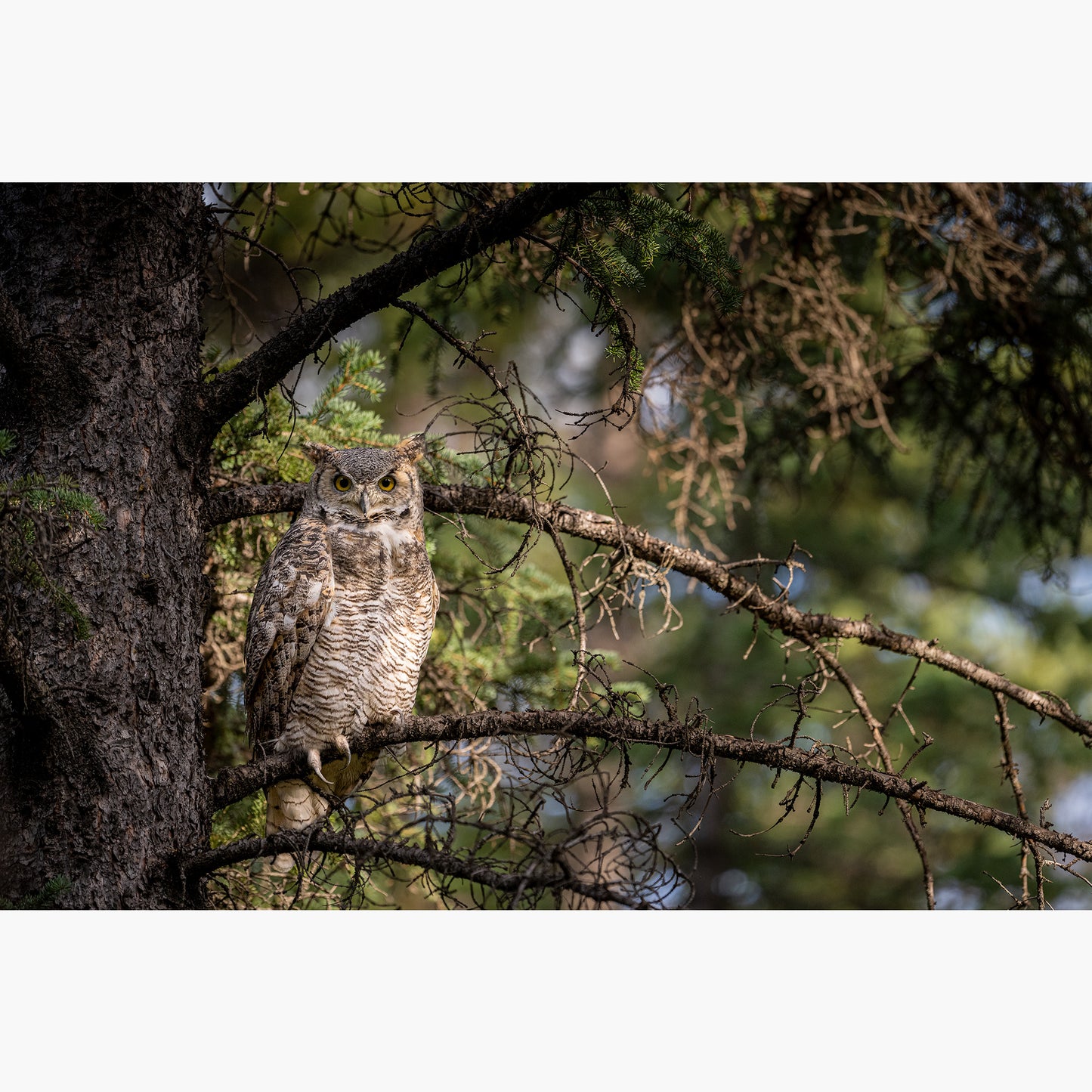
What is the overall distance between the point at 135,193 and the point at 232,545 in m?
1.12

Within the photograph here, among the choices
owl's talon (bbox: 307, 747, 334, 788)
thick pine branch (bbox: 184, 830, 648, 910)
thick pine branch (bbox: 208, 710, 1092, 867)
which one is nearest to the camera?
thick pine branch (bbox: 184, 830, 648, 910)

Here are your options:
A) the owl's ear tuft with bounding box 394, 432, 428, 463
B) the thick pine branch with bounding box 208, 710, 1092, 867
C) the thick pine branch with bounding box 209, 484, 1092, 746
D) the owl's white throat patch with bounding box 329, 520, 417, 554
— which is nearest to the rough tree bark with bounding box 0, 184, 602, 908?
the thick pine branch with bounding box 208, 710, 1092, 867

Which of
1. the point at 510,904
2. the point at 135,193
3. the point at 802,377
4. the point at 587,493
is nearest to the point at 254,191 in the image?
the point at 135,193

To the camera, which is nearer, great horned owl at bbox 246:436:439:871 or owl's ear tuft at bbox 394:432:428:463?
great horned owl at bbox 246:436:439:871

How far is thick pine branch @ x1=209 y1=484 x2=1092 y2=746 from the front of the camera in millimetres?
2539

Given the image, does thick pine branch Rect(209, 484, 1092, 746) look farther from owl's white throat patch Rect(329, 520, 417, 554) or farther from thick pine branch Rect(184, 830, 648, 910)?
thick pine branch Rect(184, 830, 648, 910)

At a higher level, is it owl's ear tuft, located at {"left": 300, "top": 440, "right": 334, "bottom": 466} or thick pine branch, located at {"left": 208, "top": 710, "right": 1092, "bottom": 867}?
owl's ear tuft, located at {"left": 300, "top": 440, "right": 334, "bottom": 466}

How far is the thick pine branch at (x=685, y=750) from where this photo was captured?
210 centimetres

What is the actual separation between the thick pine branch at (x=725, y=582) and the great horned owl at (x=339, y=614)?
0.50 feet

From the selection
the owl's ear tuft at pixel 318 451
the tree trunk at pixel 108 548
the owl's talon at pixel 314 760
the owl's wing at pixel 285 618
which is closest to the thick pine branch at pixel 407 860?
the tree trunk at pixel 108 548

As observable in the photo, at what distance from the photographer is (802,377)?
4523 mm

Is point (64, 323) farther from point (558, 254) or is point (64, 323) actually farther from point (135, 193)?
point (558, 254)

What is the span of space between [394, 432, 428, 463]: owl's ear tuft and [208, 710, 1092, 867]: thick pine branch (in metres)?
0.83

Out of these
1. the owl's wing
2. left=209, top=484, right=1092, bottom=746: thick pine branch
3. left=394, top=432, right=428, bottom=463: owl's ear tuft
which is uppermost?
left=394, top=432, right=428, bottom=463: owl's ear tuft
